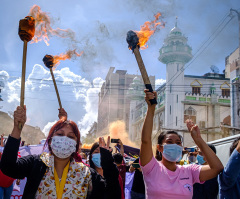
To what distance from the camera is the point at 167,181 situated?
284 centimetres

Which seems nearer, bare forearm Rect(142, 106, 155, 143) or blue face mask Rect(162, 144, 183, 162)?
bare forearm Rect(142, 106, 155, 143)

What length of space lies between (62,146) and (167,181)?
1.09 meters

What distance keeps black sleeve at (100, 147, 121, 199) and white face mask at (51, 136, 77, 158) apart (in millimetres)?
860

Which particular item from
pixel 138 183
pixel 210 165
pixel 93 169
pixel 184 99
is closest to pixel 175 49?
pixel 184 99

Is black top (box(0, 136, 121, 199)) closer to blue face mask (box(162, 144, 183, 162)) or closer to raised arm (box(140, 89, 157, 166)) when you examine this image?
raised arm (box(140, 89, 157, 166))

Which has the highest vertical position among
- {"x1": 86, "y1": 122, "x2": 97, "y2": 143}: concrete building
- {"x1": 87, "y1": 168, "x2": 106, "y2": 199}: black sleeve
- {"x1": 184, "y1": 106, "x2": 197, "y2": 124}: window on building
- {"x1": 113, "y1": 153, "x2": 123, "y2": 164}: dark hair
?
{"x1": 86, "y1": 122, "x2": 97, "y2": 143}: concrete building

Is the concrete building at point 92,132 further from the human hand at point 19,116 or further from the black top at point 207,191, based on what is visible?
the human hand at point 19,116

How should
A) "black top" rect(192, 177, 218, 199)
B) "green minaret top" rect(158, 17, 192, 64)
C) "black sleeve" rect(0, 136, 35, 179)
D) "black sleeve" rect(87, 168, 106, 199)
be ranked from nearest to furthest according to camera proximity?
"black sleeve" rect(0, 136, 35, 179) → "black sleeve" rect(87, 168, 106, 199) → "black top" rect(192, 177, 218, 199) → "green minaret top" rect(158, 17, 192, 64)

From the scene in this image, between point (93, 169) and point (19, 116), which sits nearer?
point (19, 116)

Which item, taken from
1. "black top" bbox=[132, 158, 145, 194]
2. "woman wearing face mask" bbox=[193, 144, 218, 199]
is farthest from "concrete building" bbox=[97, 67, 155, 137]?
"woman wearing face mask" bbox=[193, 144, 218, 199]

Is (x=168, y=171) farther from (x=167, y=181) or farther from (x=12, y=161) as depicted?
(x=12, y=161)

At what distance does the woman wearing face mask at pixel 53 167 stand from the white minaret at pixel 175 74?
32057 millimetres

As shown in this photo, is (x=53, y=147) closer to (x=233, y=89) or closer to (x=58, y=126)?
(x=58, y=126)

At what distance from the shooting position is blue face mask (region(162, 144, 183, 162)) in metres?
3.07
